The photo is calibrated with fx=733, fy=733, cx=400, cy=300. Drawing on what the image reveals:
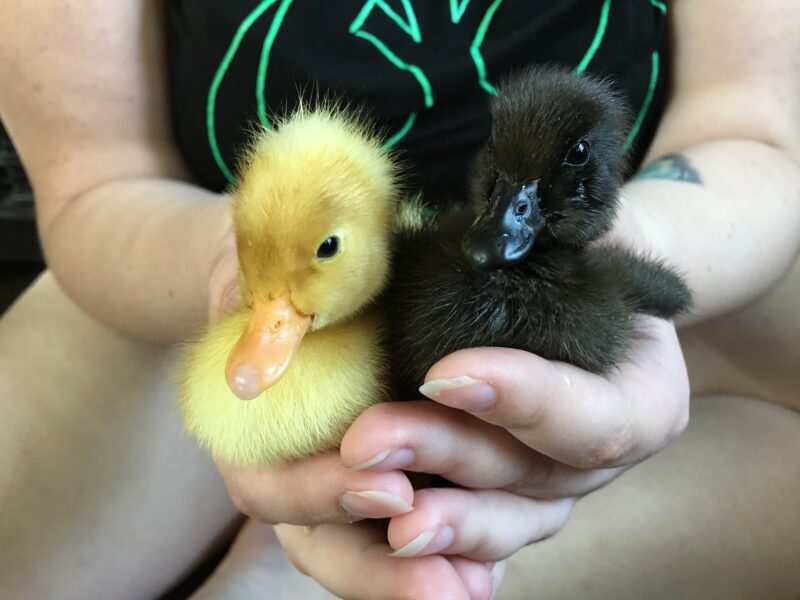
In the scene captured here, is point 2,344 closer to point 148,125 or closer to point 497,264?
point 148,125

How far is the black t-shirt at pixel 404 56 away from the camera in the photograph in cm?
77

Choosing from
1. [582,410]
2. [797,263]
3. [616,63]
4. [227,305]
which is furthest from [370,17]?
[797,263]

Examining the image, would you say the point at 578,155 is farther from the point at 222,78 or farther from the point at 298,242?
the point at 222,78

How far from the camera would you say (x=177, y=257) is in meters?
0.76

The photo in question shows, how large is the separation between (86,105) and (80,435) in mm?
388

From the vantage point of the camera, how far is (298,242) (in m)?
0.39

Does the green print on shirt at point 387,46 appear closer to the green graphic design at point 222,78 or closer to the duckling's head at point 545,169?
the green graphic design at point 222,78

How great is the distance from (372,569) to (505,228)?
0.26 metres

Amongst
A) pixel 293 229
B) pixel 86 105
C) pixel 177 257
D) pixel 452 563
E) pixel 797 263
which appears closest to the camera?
pixel 293 229

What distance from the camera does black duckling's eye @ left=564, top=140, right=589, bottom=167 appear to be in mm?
420

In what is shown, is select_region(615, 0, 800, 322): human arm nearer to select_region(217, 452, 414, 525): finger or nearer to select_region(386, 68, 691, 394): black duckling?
select_region(386, 68, 691, 394): black duckling

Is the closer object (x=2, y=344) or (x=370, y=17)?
(x=370, y=17)

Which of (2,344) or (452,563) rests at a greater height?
(452,563)

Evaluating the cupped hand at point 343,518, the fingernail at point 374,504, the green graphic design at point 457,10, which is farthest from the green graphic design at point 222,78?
the fingernail at point 374,504
